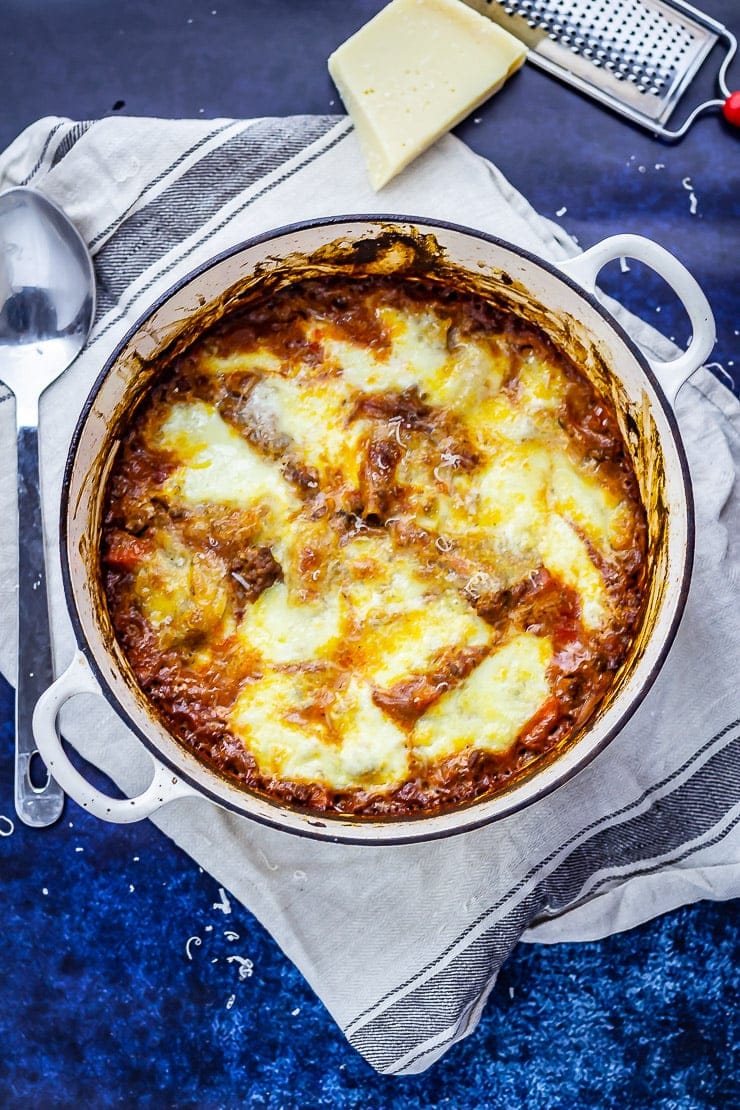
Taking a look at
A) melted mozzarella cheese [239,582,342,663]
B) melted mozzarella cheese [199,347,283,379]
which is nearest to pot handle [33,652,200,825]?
melted mozzarella cheese [239,582,342,663]

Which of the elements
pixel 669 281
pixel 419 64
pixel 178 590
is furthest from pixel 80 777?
pixel 419 64

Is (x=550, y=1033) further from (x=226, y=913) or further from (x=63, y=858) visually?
(x=63, y=858)

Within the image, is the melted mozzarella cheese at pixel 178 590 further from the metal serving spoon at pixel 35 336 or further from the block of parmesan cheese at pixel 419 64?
the block of parmesan cheese at pixel 419 64

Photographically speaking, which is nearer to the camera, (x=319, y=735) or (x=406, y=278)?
(x=319, y=735)

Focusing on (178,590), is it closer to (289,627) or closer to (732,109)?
(289,627)

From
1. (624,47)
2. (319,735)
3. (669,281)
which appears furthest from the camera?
(624,47)

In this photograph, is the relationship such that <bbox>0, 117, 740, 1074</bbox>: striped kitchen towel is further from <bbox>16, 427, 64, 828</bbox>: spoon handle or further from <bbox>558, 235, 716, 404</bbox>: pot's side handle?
<bbox>558, 235, 716, 404</bbox>: pot's side handle
